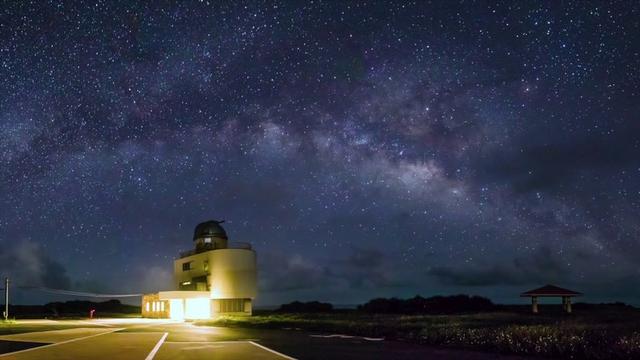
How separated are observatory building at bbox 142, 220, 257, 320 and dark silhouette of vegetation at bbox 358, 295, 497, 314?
17.9 metres

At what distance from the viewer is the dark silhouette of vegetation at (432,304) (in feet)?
254

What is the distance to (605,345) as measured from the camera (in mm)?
17359

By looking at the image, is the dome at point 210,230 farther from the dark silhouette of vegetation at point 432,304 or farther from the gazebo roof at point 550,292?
the gazebo roof at point 550,292

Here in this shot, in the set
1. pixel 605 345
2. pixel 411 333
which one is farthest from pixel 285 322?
pixel 605 345

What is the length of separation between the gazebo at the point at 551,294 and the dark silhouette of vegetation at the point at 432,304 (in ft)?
81.1

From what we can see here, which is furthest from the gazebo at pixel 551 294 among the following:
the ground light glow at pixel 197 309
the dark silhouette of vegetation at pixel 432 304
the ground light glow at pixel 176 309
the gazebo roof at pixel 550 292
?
the ground light glow at pixel 176 309

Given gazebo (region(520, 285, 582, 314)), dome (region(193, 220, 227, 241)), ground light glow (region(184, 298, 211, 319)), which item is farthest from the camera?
dome (region(193, 220, 227, 241))

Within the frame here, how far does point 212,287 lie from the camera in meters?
66.2

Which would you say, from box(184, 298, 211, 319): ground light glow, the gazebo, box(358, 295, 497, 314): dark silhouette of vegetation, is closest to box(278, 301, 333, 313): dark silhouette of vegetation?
box(358, 295, 497, 314): dark silhouette of vegetation

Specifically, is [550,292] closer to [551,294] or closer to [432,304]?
[551,294]

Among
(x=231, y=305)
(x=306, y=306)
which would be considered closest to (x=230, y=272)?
(x=231, y=305)

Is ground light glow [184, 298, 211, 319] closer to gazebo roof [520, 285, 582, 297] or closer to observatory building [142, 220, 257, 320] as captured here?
observatory building [142, 220, 257, 320]

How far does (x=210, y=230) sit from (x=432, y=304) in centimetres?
3191

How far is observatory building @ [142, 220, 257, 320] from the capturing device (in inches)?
2559
